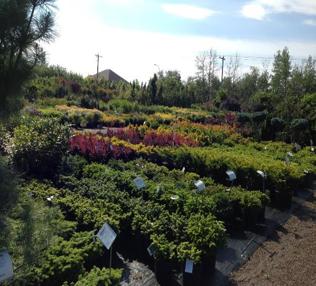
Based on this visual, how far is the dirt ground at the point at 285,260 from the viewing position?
5.42 m

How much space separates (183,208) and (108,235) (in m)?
2.22

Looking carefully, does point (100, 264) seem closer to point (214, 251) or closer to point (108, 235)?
point (108, 235)

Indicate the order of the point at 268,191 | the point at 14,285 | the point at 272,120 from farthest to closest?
the point at 272,120 → the point at 268,191 → the point at 14,285

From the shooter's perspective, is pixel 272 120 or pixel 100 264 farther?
pixel 272 120

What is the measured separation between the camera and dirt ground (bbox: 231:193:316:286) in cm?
542

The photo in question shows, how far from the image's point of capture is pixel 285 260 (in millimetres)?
6035

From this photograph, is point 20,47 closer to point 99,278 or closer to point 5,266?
point 5,266

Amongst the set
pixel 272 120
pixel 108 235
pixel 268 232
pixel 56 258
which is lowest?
pixel 268 232

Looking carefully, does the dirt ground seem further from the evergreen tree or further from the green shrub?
the evergreen tree

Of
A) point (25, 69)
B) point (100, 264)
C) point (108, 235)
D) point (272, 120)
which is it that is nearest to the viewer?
point (25, 69)

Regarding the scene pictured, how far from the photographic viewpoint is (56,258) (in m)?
4.16

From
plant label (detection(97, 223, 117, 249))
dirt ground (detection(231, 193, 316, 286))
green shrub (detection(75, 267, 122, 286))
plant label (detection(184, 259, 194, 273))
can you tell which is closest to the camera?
green shrub (detection(75, 267, 122, 286))

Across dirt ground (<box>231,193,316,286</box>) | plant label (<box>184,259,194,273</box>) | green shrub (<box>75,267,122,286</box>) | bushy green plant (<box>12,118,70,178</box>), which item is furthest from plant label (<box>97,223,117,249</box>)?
bushy green plant (<box>12,118,70,178</box>)

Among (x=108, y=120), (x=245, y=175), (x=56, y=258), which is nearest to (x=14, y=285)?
(x=56, y=258)
